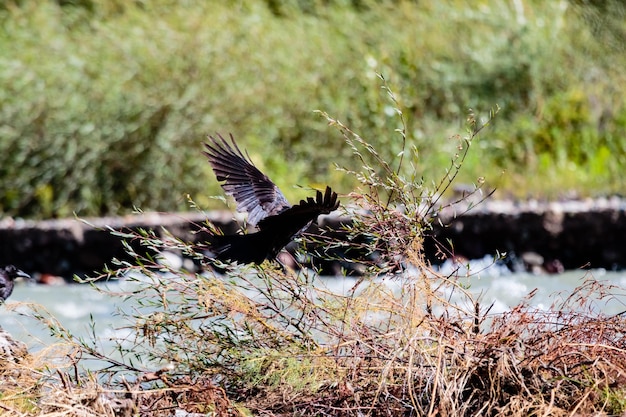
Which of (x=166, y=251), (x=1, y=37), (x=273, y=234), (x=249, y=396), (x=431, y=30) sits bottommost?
(x=249, y=396)

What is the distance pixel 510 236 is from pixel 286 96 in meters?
3.35

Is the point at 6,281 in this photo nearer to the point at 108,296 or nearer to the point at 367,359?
the point at 108,296

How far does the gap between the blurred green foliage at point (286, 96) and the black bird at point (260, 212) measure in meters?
4.54

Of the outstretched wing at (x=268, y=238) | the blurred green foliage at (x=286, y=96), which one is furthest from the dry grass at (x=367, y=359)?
the blurred green foliage at (x=286, y=96)

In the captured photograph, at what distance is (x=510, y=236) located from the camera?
25.5 feet

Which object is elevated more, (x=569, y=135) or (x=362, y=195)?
(x=569, y=135)

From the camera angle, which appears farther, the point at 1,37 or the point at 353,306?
the point at 1,37

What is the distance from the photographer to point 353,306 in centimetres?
354

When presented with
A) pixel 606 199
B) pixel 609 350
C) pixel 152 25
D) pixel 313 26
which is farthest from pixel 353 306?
pixel 313 26

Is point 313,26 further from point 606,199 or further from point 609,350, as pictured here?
point 609,350

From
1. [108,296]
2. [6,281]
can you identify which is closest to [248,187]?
[6,281]

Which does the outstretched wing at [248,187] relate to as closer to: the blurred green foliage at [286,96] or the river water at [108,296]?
the river water at [108,296]

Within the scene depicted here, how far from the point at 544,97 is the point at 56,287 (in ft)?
19.7

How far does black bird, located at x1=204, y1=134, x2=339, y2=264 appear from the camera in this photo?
11.2 ft
